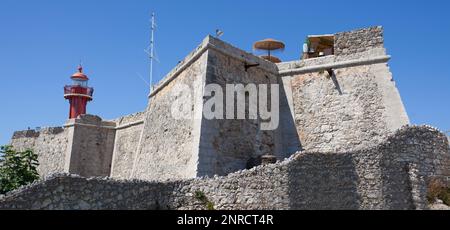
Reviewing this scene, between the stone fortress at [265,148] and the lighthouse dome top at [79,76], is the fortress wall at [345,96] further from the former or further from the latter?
the lighthouse dome top at [79,76]

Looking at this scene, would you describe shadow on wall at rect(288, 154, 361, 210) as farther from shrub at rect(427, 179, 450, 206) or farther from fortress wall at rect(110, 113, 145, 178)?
fortress wall at rect(110, 113, 145, 178)

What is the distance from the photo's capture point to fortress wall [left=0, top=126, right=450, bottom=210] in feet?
28.3

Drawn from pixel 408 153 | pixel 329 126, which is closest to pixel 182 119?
pixel 329 126

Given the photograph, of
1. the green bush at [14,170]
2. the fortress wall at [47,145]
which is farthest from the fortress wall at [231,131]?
the fortress wall at [47,145]

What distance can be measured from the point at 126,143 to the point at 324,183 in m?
13.8

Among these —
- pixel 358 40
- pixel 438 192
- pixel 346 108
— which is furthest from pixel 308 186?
pixel 358 40

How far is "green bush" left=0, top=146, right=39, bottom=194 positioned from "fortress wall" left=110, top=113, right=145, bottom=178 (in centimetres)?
420

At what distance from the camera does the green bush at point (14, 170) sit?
49.7 feet

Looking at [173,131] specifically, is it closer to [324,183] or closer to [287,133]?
[287,133]

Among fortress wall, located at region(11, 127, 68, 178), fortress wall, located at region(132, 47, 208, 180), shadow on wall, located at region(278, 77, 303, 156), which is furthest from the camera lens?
fortress wall, located at region(11, 127, 68, 178)

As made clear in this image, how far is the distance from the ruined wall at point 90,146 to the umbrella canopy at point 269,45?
26.8ft

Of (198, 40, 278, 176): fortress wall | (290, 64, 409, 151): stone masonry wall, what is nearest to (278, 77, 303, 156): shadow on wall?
(290, 64, 409, 151): stone masonry wall

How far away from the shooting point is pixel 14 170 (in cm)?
1593

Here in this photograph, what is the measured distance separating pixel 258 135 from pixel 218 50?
113 inches
